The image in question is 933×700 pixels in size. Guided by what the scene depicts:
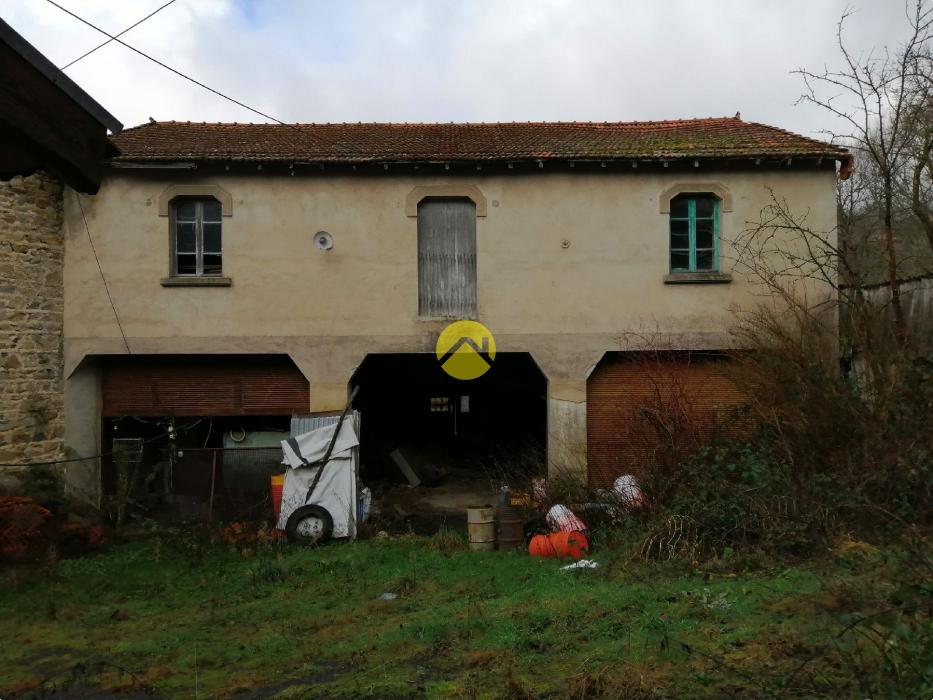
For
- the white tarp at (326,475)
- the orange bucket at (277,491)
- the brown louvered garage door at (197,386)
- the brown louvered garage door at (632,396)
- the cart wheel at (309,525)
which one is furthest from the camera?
the brown louvered garage door at (197,386)

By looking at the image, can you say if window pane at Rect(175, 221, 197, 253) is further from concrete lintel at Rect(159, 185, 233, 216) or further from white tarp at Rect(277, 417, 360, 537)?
white tarp at Rect(277, 417, 360, 537)

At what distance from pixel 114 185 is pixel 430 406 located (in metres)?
8.46

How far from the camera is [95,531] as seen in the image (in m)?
11.4

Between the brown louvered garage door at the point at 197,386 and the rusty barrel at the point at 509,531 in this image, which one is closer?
the rusty barrel at the point at 509,531

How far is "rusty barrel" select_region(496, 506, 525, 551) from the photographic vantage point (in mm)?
10805

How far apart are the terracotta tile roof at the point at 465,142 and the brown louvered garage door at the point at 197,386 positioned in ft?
11.6

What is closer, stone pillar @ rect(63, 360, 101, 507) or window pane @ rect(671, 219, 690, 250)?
stone pillar @ rect(63, 360, 101, 507)

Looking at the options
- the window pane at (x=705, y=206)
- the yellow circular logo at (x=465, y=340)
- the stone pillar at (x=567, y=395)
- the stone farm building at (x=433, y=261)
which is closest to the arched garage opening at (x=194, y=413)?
the stone farm building at (x=433, y=261)

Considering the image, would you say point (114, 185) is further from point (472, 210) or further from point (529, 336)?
point (529, 336)

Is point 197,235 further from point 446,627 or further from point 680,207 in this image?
point 446,627

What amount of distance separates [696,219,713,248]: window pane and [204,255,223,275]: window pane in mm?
8403

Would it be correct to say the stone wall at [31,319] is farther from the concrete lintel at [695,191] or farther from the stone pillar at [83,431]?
the concrete lintel at [695,191]

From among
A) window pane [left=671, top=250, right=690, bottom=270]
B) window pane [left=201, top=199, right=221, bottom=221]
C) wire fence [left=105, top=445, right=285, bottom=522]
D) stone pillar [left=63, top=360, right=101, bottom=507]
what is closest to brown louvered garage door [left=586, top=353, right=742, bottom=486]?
window pane [left=671, top=250, right=690, bottom=270]

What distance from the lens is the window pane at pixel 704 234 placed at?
44.6 feet
